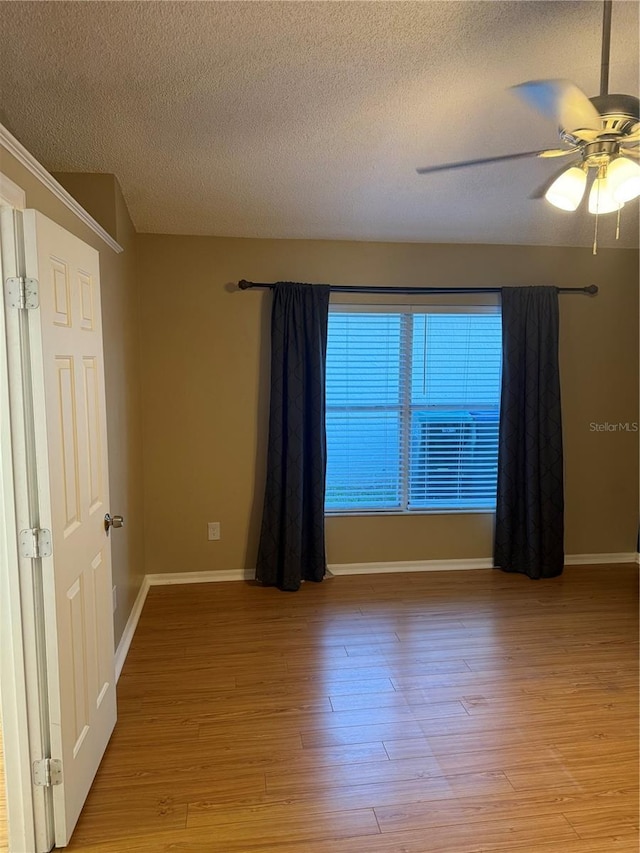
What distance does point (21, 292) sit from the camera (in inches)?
62.1

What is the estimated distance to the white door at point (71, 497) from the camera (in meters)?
1.65

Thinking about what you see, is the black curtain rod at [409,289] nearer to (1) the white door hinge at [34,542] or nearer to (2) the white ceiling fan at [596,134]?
(2) the white ceiling fan at [596,134]

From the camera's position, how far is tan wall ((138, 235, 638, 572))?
378 cm

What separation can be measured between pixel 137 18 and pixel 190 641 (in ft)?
9.54

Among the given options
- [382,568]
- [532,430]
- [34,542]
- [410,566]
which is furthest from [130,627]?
[532,430]

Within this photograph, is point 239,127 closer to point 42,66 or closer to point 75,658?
point 42,66

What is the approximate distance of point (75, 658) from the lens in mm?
1880

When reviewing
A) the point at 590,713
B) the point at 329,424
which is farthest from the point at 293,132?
the point at 590,713

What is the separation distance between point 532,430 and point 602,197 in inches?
87.6

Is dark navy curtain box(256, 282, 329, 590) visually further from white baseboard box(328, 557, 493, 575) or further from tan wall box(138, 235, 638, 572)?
white baseboard box(328, 557, 493, 575)

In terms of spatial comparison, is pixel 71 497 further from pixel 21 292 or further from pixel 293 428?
pixel 293 428

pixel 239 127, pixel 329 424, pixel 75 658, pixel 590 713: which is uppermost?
pixel 239 127

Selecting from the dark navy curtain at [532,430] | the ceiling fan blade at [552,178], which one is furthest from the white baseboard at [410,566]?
the ceiling fan blade at [552,178]

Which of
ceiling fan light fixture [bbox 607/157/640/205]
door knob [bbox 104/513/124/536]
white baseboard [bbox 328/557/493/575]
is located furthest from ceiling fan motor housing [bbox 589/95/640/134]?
white baseboard [bbox 328/557/493/575]
